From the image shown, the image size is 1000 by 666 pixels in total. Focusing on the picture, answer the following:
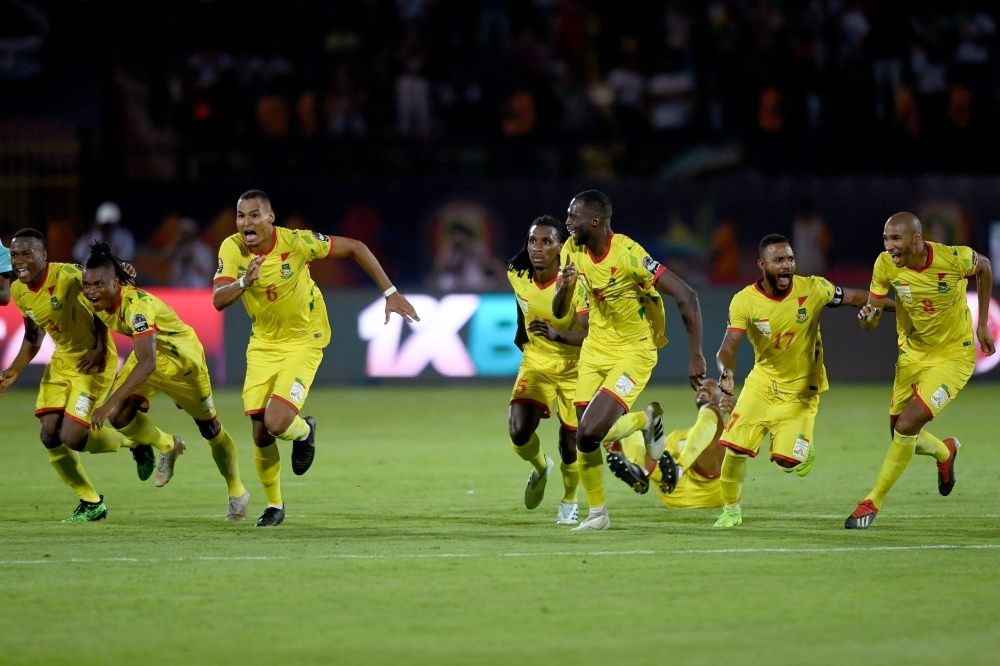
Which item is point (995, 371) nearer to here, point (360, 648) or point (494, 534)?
point (494, 534)

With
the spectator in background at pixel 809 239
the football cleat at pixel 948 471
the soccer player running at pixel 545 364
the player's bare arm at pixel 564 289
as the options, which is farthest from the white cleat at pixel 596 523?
the spectator in background at pixel 809 239

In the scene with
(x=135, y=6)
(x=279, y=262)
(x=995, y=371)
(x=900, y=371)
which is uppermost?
(x=135, y=6)

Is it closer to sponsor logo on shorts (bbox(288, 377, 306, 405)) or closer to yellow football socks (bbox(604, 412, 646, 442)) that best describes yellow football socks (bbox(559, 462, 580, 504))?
yellow football socks (bbox(604, 412, 646, 442))

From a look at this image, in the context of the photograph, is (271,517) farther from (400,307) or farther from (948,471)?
(948,471)

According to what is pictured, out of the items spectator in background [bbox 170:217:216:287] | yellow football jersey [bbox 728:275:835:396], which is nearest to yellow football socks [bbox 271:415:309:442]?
yellow football jersey [bbox 728:275:835:396]

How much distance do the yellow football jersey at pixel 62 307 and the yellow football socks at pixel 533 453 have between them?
10.4ft

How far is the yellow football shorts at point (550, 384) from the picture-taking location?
1000 centimetres

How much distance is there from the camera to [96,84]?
906 inches

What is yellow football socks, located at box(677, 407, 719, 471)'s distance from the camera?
10219 millimetres

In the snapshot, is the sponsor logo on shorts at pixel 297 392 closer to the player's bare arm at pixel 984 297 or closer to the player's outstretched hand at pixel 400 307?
the player's outstretched hand at pixel 400 307

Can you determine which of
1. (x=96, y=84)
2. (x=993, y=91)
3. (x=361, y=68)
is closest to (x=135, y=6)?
(x=96, y=84)

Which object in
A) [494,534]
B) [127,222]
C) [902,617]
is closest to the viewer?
[902,617]

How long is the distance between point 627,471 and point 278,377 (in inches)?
97.5

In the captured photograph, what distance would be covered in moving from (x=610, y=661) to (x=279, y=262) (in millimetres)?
4795
